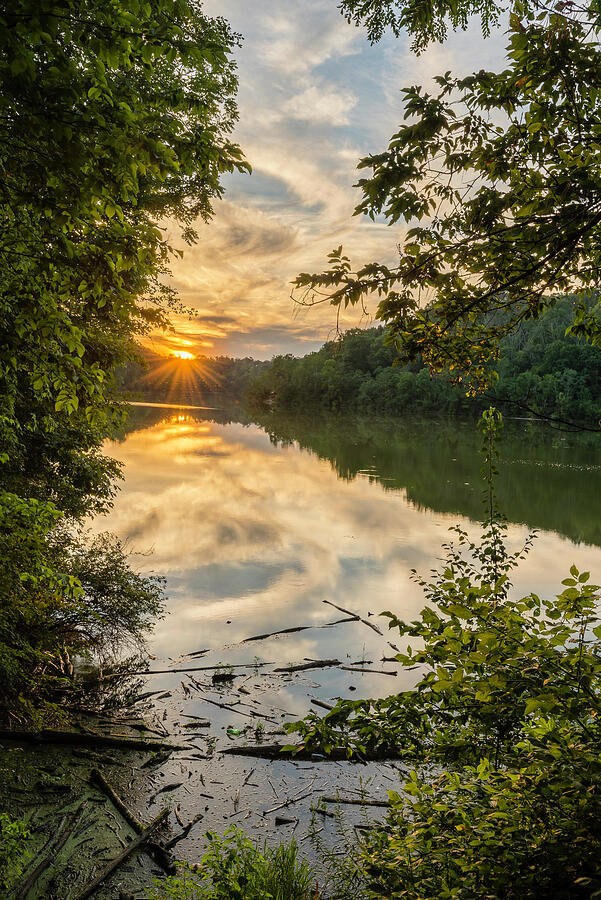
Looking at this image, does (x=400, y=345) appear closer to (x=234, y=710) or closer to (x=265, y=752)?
(x=265, y=752)

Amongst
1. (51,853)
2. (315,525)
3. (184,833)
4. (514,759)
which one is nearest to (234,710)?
(184,833)

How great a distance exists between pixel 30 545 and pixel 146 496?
2212 centimetres

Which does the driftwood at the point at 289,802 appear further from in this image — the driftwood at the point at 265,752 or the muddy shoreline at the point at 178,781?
the driftwood at the point at 265,752

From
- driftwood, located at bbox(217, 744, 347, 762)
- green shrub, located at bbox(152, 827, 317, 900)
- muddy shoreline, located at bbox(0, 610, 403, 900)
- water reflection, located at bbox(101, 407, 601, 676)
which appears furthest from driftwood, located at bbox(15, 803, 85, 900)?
water reflection, located at bbox(101, 407, 601, 676)

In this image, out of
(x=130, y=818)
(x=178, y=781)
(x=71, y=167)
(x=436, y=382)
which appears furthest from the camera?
(x=436, y=382)

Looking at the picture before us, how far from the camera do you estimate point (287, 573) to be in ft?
53.6

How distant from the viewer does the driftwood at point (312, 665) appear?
10172 millimetres

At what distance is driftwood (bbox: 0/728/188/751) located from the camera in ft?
24.6

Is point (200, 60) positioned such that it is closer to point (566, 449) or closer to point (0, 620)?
point (0, 620)

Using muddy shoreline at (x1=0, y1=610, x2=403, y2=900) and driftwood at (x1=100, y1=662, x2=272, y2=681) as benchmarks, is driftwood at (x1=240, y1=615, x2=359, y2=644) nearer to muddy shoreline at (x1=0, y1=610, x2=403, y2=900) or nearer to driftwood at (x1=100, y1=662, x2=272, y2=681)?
driftwood at (x1=100, y1=662, x2=272, y2=681)

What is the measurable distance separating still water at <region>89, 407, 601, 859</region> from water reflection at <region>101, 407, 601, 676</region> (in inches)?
3.1

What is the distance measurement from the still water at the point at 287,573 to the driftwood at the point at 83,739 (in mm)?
373

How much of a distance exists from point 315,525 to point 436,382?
291ft

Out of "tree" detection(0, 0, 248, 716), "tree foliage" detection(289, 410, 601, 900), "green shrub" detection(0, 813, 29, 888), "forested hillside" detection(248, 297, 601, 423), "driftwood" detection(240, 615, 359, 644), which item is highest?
"forested hillside" detection(248, 297, 601, 423)
